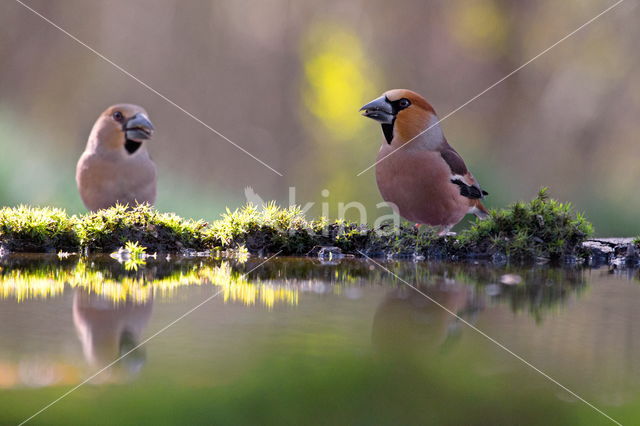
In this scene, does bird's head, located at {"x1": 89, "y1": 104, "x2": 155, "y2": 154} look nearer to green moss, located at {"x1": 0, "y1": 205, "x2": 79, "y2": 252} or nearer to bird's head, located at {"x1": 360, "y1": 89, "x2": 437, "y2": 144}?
green moss, located at {"x1": 0, "y1": 205, "x2": 79, "y2": 252}

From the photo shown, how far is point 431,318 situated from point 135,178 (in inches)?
126

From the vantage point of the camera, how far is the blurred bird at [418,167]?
4176 mm

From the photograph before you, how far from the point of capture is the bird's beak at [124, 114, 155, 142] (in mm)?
4773

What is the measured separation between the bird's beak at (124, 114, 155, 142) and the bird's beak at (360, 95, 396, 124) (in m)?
1.59

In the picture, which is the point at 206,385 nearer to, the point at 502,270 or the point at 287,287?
the point at 287,287

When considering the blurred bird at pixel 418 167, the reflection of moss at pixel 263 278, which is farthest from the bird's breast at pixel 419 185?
the reflection of moss at pixel 263 278

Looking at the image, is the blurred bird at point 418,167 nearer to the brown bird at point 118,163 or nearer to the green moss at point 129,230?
the green moss at point 129,230

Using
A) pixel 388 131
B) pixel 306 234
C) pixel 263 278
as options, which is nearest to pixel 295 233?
pixel 306 234

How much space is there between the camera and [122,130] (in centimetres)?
480

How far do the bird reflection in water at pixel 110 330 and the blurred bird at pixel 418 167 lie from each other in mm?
2230

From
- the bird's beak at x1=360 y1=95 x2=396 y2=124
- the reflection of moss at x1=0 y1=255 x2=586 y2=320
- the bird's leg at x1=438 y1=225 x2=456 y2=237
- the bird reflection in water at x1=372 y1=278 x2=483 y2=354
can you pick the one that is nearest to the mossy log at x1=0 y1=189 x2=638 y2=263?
the bird's leg at x1=438 y1=225 x2=456 y2=237

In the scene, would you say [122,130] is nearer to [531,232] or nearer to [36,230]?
[36,230]

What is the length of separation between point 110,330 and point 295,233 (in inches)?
88.3

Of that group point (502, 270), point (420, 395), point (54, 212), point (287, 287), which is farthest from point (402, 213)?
point (420, 395)
